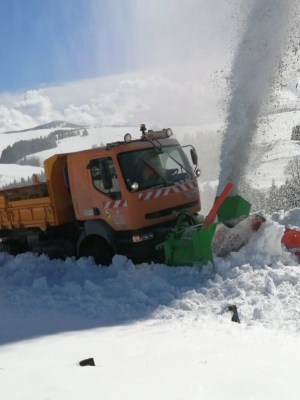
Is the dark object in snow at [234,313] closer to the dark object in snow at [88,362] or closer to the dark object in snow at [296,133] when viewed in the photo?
the dark object in snow at [88,362]

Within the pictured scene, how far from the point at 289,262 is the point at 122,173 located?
2564 millimetres

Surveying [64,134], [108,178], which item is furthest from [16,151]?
[108,178]

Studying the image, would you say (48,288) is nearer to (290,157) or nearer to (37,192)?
(37,192)

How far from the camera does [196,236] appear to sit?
20.3 ft

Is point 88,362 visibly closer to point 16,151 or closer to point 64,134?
point 64,134

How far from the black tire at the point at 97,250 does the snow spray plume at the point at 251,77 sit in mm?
2181

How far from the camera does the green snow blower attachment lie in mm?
6113

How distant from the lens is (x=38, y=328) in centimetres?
503

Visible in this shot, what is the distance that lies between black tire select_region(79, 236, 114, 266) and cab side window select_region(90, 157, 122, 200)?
0.78 metres

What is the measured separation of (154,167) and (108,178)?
2.42 feet

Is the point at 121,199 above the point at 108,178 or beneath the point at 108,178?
beneath

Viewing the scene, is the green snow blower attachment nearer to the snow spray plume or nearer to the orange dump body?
the snow spray plume

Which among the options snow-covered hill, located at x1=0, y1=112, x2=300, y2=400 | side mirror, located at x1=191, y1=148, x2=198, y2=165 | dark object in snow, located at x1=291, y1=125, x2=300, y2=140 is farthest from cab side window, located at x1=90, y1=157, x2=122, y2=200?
dark object in snow, located at x1=291, y1=125, x2=300, y2=140

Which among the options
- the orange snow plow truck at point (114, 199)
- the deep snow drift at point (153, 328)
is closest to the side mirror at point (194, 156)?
the orange snow plow truck at point (114, 199)
